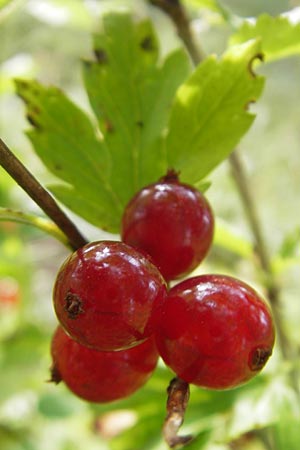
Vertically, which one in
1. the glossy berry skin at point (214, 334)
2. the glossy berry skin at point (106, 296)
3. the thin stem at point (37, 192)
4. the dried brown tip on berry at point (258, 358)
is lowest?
the dried brown tip on berry at point (258, 358)

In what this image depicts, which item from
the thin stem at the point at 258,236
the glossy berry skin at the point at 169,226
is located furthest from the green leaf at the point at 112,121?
the thin stem at the point at 258,236

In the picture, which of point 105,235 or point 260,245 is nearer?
point 260,245

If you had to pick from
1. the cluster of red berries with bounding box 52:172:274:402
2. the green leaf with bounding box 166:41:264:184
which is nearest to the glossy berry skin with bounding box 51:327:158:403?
the cluster of red berries with bounding box 52:172:274:402

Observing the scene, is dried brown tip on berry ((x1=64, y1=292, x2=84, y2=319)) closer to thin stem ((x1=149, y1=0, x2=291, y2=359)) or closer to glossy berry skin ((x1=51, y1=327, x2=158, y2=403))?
glossy berry skin ((x1=51, y1=327, x2=158, y2=403))

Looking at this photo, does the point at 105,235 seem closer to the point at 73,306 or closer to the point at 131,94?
the point at 131,94

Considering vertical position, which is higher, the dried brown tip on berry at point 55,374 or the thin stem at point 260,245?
the dried brown tip on berry at point 55,374

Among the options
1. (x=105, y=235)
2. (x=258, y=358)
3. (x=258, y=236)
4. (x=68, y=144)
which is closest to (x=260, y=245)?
(x=258, y=236)

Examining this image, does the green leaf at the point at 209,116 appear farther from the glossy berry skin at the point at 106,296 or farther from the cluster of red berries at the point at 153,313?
the glossy berry skin at the point at 106,296
